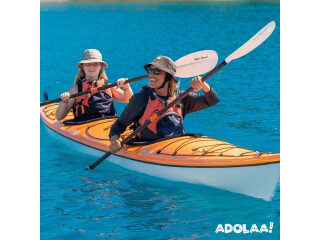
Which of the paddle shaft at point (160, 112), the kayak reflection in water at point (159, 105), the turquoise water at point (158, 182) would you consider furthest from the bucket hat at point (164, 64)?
the turquoise water at point (158, 182)

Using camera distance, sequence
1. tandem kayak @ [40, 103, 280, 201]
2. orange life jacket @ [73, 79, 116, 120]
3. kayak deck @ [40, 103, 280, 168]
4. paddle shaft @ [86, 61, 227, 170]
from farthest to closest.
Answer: orange life jacket @ [73, 79, 116, 120], paddle shaft @ [86, 61, 227, 170], kayak deck @ [40, 103, 280, 168], tandem kayak @ [40, 103, 280, 201]

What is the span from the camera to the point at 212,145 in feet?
22.4

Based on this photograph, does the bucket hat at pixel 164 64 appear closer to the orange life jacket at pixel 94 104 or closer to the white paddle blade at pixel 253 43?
the white paddle blade at pixel 253 43

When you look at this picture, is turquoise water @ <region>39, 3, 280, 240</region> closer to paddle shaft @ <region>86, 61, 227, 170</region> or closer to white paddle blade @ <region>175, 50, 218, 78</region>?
paddle shaft @ <region>86, 61, 227, 170</region>

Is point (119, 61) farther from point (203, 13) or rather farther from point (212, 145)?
point (203, 13)

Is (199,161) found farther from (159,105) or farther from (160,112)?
(159,105)

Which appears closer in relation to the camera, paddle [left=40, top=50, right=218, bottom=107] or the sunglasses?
the sunglasses

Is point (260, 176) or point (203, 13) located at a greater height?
point (203, 13)

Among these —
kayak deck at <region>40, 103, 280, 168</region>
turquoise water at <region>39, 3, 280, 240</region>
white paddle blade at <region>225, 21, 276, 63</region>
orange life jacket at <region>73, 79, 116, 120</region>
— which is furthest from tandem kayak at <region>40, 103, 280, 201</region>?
white paddle blade at <region>225, 21, 276, 63</region>

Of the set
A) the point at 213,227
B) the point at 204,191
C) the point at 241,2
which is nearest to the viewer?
the point at 213,227

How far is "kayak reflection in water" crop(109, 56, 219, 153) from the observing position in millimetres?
6965

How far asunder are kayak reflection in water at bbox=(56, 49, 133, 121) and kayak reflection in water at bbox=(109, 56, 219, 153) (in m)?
1.22

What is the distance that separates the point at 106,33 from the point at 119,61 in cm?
942
